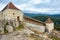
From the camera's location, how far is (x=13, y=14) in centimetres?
5197

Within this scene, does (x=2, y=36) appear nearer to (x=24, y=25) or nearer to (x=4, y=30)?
(x=4, y=30)

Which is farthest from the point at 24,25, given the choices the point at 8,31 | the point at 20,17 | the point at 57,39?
the point at 57,39

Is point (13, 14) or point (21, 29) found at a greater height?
point (13, 14)

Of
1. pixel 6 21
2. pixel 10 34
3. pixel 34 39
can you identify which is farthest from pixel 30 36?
pixel 6 21

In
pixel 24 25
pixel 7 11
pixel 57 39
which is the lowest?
pixel 57 39

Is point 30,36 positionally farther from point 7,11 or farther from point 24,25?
point 7,11

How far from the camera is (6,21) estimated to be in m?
50.5

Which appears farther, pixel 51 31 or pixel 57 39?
pixel 51 31

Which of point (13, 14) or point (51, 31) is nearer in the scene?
point (13, 14)

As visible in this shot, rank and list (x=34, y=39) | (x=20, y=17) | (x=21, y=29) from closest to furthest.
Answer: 1. (x=34, y=39)
2. (x=21, y=29)
3. (x=20, y=17)

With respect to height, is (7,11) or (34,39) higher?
(7,11)

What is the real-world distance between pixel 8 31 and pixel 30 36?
5.85 meters

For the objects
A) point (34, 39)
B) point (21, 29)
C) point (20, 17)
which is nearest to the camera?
point (34, 39)

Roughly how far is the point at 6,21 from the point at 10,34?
5.33m
